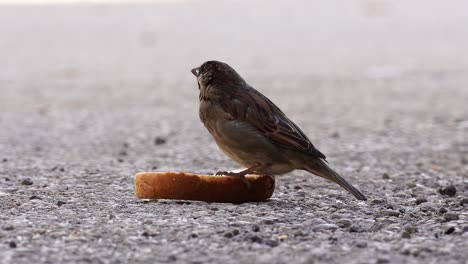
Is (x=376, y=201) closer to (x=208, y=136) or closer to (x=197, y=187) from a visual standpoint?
(x=197, y=187)

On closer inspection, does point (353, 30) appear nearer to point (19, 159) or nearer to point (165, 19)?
point (165, 19)

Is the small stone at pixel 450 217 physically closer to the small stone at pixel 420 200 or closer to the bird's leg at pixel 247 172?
the small stone at pixel 420 200

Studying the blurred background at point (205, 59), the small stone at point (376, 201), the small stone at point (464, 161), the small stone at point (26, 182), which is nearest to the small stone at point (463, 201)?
the small stone at point (376, 201)

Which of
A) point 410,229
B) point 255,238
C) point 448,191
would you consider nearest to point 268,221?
point 255,238

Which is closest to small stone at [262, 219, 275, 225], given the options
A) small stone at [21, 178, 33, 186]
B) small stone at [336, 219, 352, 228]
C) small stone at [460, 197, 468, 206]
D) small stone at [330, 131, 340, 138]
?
small stone at [336, 219, 352, 228]

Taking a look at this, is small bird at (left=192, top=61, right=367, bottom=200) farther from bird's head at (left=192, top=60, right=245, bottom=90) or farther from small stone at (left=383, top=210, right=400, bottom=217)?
small stone at (left=383, top=210, right=400, bottom=217)
